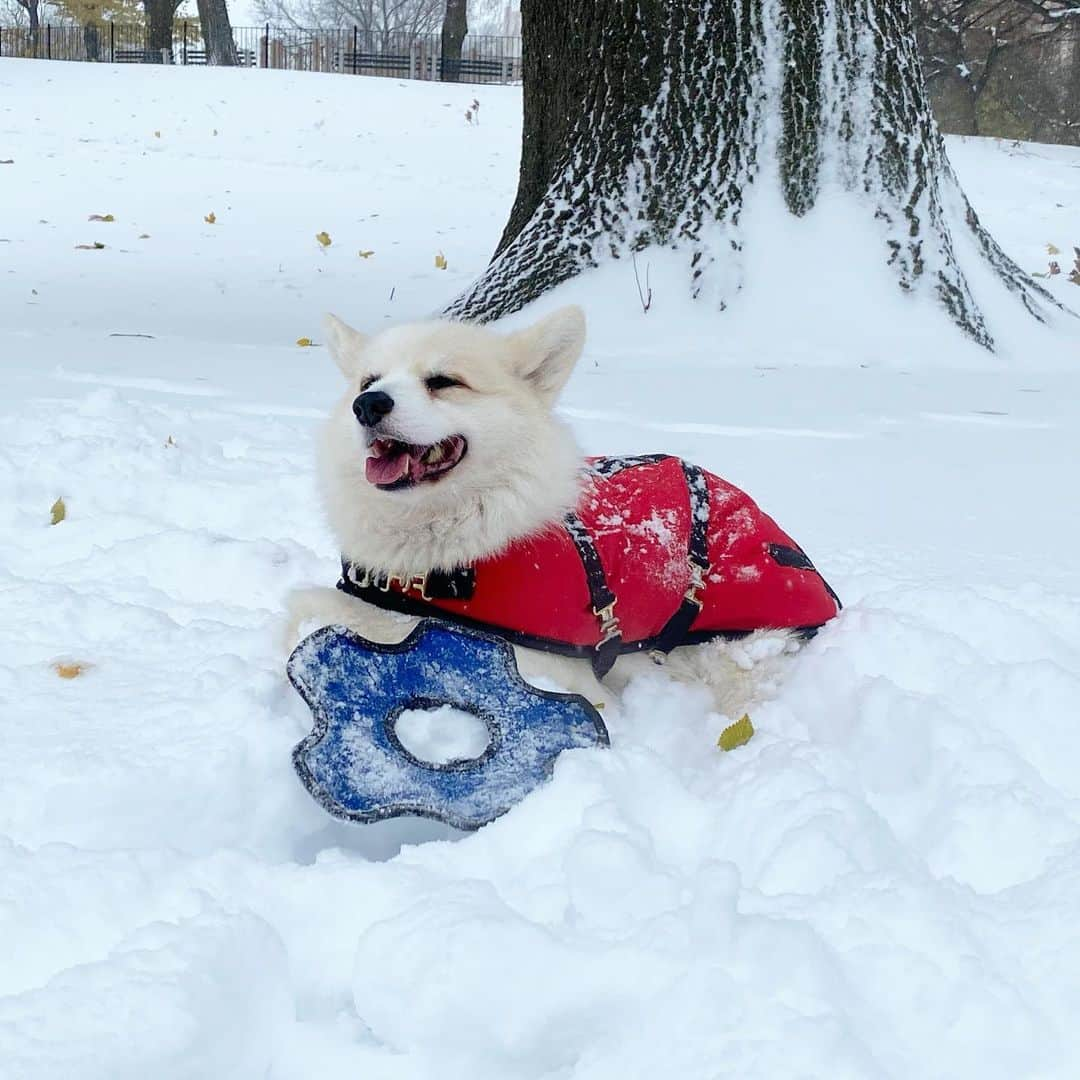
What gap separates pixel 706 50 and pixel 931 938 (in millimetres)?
4926

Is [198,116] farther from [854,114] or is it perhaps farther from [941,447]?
[941,447]

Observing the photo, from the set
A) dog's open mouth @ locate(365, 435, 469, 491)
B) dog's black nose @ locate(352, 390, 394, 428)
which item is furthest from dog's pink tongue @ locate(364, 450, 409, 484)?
dog's black nose @ locate(352, 390, 394, 428)

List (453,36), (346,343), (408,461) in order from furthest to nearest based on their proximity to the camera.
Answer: (453,36) → (346,343) → (408,461)

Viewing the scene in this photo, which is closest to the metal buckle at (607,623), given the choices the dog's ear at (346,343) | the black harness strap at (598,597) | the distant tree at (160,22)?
the black harness strap at (598,597)

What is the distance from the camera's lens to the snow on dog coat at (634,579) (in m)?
2.44

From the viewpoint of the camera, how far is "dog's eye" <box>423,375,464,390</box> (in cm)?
248

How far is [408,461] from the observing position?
239 centimetres

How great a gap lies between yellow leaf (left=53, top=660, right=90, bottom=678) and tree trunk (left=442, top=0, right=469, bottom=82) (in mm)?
29325

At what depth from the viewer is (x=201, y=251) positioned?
951cm

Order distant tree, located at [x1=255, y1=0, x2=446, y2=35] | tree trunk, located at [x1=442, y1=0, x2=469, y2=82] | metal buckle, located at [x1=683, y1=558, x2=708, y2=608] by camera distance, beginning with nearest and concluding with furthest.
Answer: metal buckle, located at [x1=683, y1=558, x2=708, y2=608] < tree trunk, located at [x1=442, y1=0, x2=469, y2=82] < distant tree, located at [x1=255, y1=0, x2=446, y2=35]

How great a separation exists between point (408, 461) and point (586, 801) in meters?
0.84

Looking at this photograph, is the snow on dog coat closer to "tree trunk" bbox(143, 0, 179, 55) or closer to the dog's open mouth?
the dog's open mouth

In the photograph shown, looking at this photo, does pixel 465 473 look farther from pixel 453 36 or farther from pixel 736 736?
pixel 453 36

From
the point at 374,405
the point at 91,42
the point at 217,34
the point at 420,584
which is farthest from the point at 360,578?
the point at 91,42
